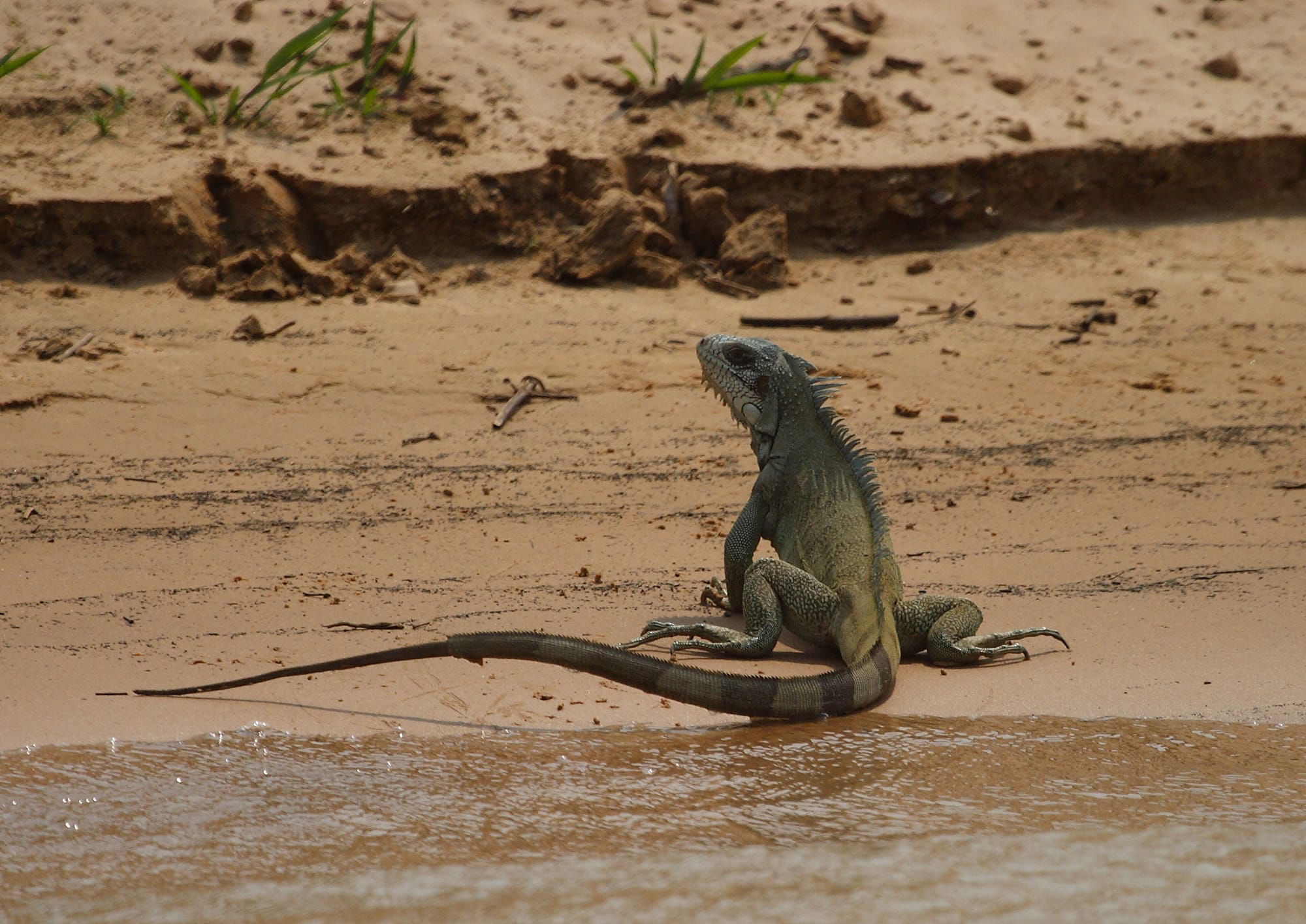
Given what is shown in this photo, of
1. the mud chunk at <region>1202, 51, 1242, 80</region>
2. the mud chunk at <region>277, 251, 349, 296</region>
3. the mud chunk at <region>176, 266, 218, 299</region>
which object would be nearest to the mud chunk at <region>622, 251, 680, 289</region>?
the mud chunk at <region>277, 251, 349, 296</region>

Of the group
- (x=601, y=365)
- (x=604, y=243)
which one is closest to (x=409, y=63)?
(x=604, y=243)

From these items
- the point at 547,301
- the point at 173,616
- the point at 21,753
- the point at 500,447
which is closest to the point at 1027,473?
the point at 500,447

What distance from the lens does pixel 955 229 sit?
9461 millimetres

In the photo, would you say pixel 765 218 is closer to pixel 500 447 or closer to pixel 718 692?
pixel 500 447

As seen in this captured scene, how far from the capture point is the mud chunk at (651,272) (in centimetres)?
855

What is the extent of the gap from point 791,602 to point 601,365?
309cm

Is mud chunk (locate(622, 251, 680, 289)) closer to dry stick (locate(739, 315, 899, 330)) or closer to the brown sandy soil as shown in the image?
the brown sandy soil

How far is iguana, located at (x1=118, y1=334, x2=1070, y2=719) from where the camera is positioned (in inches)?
155

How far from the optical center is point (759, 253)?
28.3 ft

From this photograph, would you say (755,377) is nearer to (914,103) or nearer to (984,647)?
(984,647)

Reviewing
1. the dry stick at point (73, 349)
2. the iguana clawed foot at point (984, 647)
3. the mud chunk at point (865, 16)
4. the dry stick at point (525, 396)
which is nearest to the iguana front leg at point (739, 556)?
the iguana clawed foot at point (984, 647)

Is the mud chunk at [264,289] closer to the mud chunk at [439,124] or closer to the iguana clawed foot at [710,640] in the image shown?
the mud chunk at [439,124]

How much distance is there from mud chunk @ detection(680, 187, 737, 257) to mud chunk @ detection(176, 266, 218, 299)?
312 cm

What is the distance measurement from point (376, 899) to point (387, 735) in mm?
916
